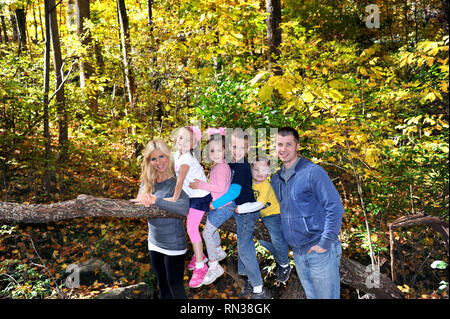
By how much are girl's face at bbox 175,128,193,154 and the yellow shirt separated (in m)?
0.84

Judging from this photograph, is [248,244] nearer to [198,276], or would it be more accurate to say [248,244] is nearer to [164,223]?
[198,276]

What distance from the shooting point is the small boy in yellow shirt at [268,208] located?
354cm

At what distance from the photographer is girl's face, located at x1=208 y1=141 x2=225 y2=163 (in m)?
3.48

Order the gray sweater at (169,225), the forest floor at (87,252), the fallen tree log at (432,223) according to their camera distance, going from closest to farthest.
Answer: the fallen tree log at (432,223), the gray sweater at (169,225), the forest floor at (87,252)

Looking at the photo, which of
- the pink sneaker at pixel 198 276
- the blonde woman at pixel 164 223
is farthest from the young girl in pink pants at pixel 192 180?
the blonde woman at pixel 164 223

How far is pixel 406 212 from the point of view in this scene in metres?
5.40

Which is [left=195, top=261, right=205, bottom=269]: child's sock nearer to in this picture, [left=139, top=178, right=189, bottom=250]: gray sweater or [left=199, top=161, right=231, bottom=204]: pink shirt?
[left=139, top=178, right=189, bottom=250]: gray sweater

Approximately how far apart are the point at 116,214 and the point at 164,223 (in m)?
0.72

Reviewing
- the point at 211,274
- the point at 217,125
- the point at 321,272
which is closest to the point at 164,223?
the point at 211,274

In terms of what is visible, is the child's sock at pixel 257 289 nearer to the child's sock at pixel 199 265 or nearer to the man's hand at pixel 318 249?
the child's sock at pixel 199 265

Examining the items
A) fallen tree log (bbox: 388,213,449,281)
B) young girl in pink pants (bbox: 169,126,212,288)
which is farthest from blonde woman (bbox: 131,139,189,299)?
fallen tree log (bbox: 388,213,449,281)

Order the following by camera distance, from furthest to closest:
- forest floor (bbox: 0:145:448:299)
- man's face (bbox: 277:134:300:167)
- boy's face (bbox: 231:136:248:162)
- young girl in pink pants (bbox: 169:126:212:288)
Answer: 1. forest floor (bbox: 0:145:448:299)
2. boy's face (bbox: 231:136:248:162)
3. young girl in pink pants (bbox: 169:126:212:288)
4. man's face (bbox: 277:134:300:167)
